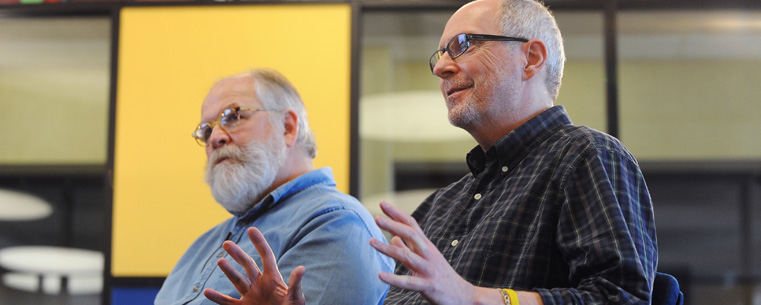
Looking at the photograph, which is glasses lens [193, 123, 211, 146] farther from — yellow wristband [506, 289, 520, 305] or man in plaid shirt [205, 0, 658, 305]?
yellow wristband [506, 289, 520, 305]

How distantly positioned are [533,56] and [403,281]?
2.44 feet

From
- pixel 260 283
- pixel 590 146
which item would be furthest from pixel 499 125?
pixel 260 283

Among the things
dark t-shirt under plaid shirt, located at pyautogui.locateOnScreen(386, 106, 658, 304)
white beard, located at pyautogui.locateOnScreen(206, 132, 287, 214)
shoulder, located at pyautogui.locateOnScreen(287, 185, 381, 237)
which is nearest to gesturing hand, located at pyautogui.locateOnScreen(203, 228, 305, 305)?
dark t-shirt under plaid shirt, located at pyautogui.locateOnScreen(386, 106, 658, 304)

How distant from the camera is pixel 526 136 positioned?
1.56m

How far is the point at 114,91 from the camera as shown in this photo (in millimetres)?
3496

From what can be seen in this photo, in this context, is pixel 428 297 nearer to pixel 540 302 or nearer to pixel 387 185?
pixel 540 302

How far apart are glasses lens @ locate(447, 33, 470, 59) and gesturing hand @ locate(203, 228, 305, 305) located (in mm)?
583

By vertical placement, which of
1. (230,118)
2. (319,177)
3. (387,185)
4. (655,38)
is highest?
(655,38)

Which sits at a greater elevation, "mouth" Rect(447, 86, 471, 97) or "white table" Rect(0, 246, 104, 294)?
"mouth" Rect(447, 86, 471, 97)

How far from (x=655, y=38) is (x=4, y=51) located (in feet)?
10.2

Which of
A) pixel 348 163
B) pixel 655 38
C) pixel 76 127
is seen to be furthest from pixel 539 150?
pixel 76 127

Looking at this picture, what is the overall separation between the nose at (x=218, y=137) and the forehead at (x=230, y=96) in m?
0.05

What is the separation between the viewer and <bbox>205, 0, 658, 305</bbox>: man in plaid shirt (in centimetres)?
120

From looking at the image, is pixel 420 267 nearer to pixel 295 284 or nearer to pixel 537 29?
pixel 295 284
